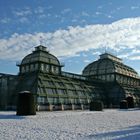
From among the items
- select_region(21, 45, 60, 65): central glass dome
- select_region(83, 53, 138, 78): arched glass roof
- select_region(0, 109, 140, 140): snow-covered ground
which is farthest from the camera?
select_region(83, 53, 138, 78): arched glass roof

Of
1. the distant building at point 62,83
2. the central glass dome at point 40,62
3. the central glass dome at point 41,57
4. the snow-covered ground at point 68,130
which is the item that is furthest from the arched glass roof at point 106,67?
the snow-covered ground at point 68,130

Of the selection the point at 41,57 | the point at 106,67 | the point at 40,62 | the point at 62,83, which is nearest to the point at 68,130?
the point at 62,83

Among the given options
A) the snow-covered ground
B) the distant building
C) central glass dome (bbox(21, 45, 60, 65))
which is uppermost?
central glass dome (bbox(21, 45, 60, 65))

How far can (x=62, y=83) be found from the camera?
6600cm

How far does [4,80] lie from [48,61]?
12406 millimetres

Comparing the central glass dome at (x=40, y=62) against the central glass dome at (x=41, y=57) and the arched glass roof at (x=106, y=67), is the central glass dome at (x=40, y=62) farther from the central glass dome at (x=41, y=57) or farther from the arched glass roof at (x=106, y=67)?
the arched glass roof at (x=106, y=67)

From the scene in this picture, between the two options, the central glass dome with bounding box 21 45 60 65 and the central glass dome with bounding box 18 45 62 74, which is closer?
the central glass dome with bounding box 18 45 62 74

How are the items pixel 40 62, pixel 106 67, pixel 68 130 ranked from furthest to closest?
pixel 106 67, pixel 40 62, pixel 68 130

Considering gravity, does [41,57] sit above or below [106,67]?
below

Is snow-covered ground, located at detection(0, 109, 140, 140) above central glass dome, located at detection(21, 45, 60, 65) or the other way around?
the other way around

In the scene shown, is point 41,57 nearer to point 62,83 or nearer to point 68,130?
point 62,83

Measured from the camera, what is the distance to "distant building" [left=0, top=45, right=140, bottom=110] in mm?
60053

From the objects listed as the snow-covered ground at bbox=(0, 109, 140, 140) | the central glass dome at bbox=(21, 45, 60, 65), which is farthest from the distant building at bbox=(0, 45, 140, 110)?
the snow-covered ground at bbox=(0, 109, 140, 140)

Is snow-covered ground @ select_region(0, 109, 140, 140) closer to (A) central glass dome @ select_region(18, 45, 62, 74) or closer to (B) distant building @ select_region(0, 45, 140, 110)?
(B) distant building @ select_region(0, 45, 140, 110)
